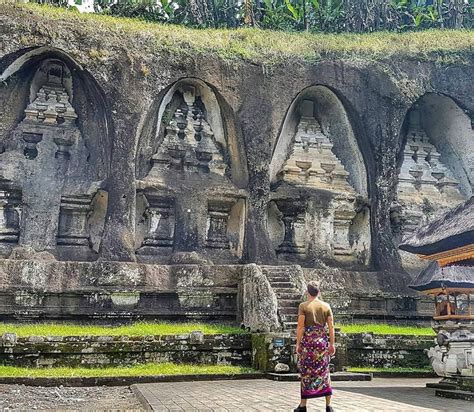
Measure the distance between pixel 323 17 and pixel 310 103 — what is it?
6.22 meters

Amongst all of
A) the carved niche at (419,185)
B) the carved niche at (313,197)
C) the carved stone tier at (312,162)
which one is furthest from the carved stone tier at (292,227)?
the carved niche at (419,185)

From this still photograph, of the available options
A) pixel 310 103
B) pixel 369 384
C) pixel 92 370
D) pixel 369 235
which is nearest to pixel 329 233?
pixel 369 235

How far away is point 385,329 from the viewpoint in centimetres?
1581

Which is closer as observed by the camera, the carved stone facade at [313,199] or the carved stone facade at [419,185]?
the carved stone facade at [313,199]

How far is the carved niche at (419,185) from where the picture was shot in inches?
781

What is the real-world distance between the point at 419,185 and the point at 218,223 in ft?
23.0

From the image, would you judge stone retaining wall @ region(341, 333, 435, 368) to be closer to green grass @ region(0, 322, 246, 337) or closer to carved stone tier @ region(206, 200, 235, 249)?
green grass @ region(0, 322, 246, 337)

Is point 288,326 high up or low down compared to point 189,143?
down

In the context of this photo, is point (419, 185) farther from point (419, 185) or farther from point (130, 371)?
point (130, 371)

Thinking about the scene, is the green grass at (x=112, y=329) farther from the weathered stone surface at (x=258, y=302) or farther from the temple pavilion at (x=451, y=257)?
the temple pavilion at (x=451, y=257)

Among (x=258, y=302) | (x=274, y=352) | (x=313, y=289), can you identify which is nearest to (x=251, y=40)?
(x=258, y=302)

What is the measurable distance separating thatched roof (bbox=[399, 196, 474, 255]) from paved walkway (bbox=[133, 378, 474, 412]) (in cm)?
229

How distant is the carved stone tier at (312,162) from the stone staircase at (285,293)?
4.65m

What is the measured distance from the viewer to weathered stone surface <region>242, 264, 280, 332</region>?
42.9ft
